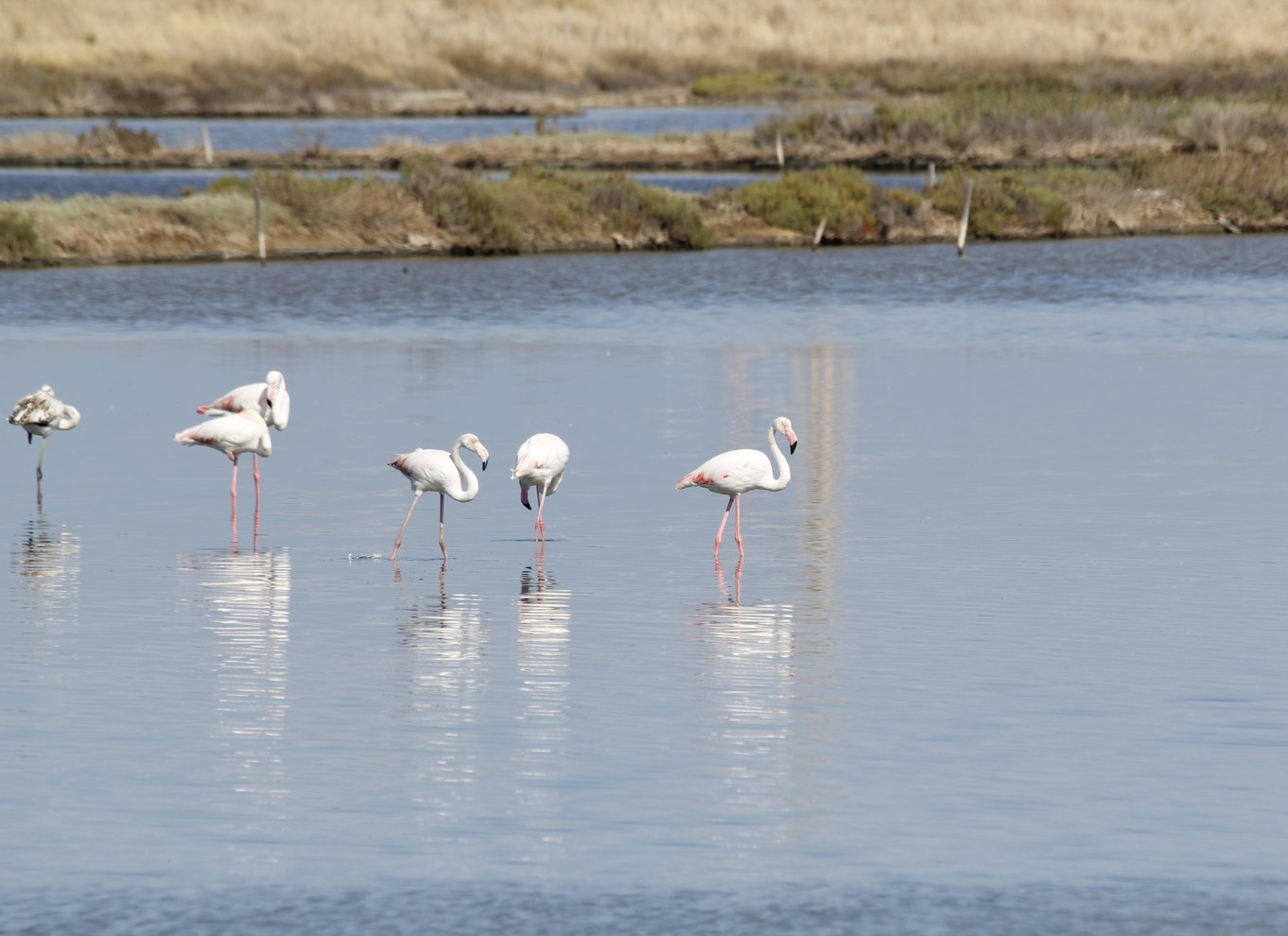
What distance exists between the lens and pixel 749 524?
15352 mm

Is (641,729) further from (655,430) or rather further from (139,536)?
(655,430)

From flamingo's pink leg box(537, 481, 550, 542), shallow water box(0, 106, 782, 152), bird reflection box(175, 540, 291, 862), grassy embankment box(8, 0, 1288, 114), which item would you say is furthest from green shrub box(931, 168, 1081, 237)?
grassy embankment box(8, 0, 1288, 114)

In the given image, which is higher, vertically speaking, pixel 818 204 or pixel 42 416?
pixel 818 204

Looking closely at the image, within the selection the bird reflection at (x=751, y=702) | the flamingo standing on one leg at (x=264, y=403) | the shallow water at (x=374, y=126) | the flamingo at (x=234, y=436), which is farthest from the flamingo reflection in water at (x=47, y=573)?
the shallow water at (x=374, y=126)

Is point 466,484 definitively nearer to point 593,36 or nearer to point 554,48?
point 554,48

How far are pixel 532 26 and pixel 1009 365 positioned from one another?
9900 centimetres

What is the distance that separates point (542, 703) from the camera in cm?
1016

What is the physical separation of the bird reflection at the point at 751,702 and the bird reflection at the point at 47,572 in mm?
3400

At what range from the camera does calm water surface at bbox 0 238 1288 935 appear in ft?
25.7

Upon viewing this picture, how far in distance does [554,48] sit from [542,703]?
363 feet

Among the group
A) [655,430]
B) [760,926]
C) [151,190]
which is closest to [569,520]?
[655,430]

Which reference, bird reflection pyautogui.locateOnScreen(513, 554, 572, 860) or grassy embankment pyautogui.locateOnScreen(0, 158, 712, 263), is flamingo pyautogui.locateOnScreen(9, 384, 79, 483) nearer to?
bird reflection pyautogui.locateOnScreen(513, 554, 572, 860)

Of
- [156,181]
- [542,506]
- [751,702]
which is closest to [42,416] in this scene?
[542,506]

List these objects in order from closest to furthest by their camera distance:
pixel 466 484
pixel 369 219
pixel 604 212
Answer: pixel 466 484 < pixel 369 219 < pixel 604 212
